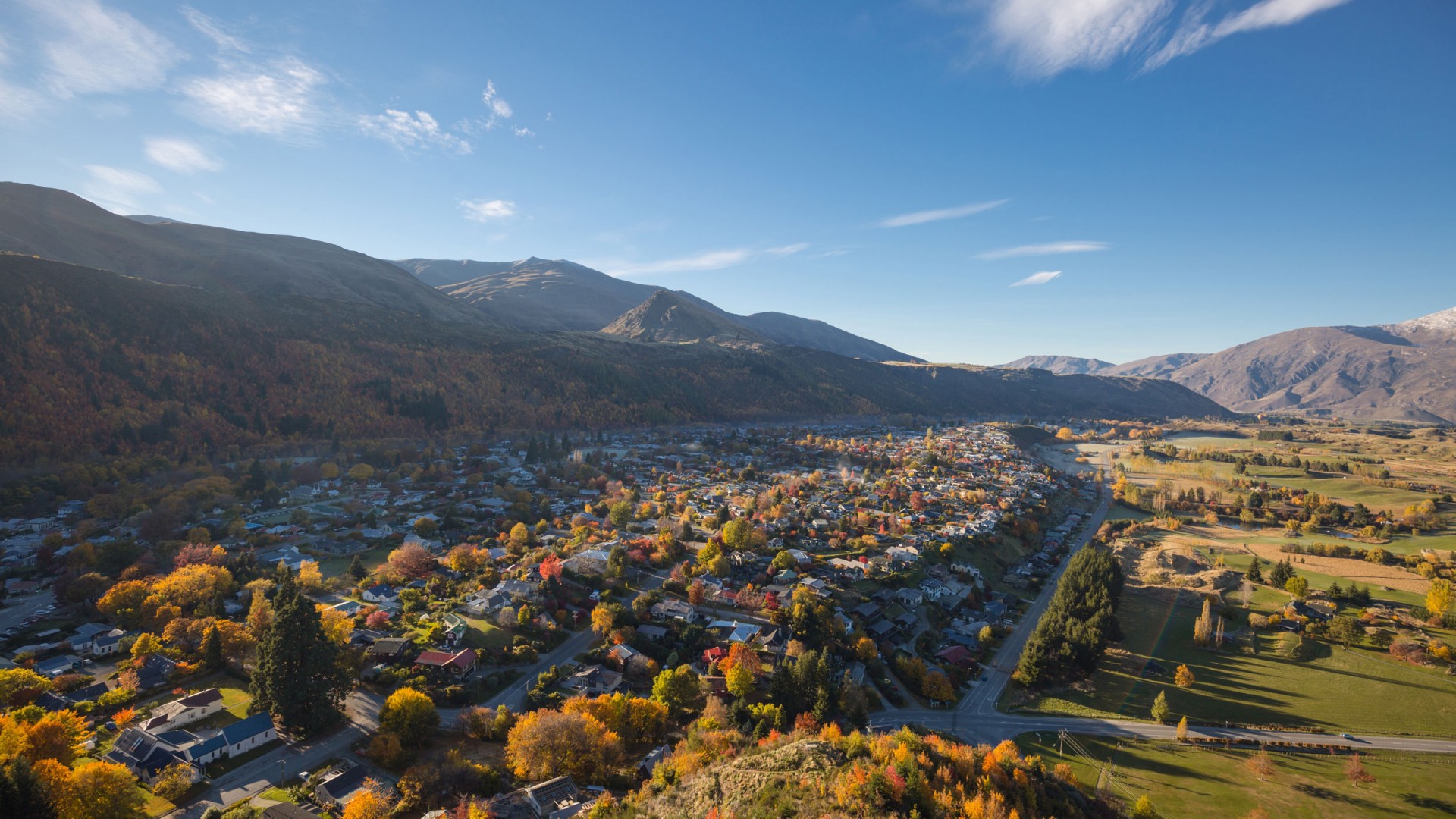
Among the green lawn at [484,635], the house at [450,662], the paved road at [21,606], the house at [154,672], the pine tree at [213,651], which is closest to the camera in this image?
the house at [154,672]

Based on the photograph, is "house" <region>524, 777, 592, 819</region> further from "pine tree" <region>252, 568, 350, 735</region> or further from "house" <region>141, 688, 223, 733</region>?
"house" <region>141, 688, 223, 733</region>

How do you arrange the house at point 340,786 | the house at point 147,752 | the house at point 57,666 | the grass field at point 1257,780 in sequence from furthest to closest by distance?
the house at point 57,666 → the grass field at point 1257,780 → the house at point 147,752 → the house at point 340,786

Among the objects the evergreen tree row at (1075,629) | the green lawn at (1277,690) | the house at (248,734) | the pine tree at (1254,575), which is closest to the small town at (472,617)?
the house at (248,734)

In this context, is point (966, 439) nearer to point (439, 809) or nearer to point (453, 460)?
point (453, 460)

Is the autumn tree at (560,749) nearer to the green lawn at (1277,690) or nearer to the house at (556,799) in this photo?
the house at (556,799)

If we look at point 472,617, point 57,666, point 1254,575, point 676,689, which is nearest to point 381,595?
point 472,617

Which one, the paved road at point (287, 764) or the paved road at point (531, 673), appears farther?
the paved road at point (531, 673)

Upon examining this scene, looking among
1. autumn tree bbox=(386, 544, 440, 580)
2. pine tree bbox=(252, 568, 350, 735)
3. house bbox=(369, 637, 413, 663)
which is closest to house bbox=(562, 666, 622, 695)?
house bbox=(369, 637, 413, 663)
